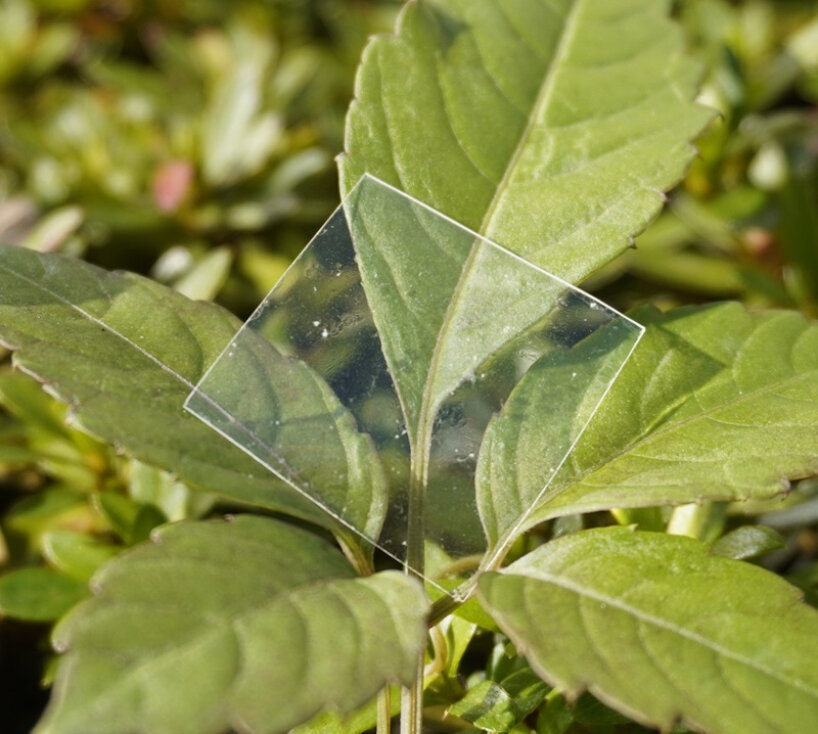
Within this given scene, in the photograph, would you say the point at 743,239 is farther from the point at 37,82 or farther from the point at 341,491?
the point at 37,82

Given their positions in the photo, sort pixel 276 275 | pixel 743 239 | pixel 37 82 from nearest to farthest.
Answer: pixel 276 275, pixel 743 239, pixel 37 82

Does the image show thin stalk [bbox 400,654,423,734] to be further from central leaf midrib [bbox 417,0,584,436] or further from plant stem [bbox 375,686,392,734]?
central leaf midrib [bbox 417,0,584,436]

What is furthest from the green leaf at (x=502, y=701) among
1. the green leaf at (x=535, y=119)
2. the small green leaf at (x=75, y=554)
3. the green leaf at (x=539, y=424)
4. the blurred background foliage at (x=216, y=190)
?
the small green leaf at (x=75, y=554)

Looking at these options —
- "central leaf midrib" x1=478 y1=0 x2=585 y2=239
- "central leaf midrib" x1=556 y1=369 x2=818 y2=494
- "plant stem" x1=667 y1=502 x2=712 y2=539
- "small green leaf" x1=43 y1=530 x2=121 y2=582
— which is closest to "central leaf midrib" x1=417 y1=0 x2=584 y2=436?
"central leaf midrib" x1=478 y1=0 x2=585 y2=239

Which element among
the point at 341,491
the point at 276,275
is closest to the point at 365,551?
the point at 341,491

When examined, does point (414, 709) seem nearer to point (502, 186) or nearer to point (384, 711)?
point (384, 711)

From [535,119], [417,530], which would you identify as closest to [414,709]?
[417,530]
